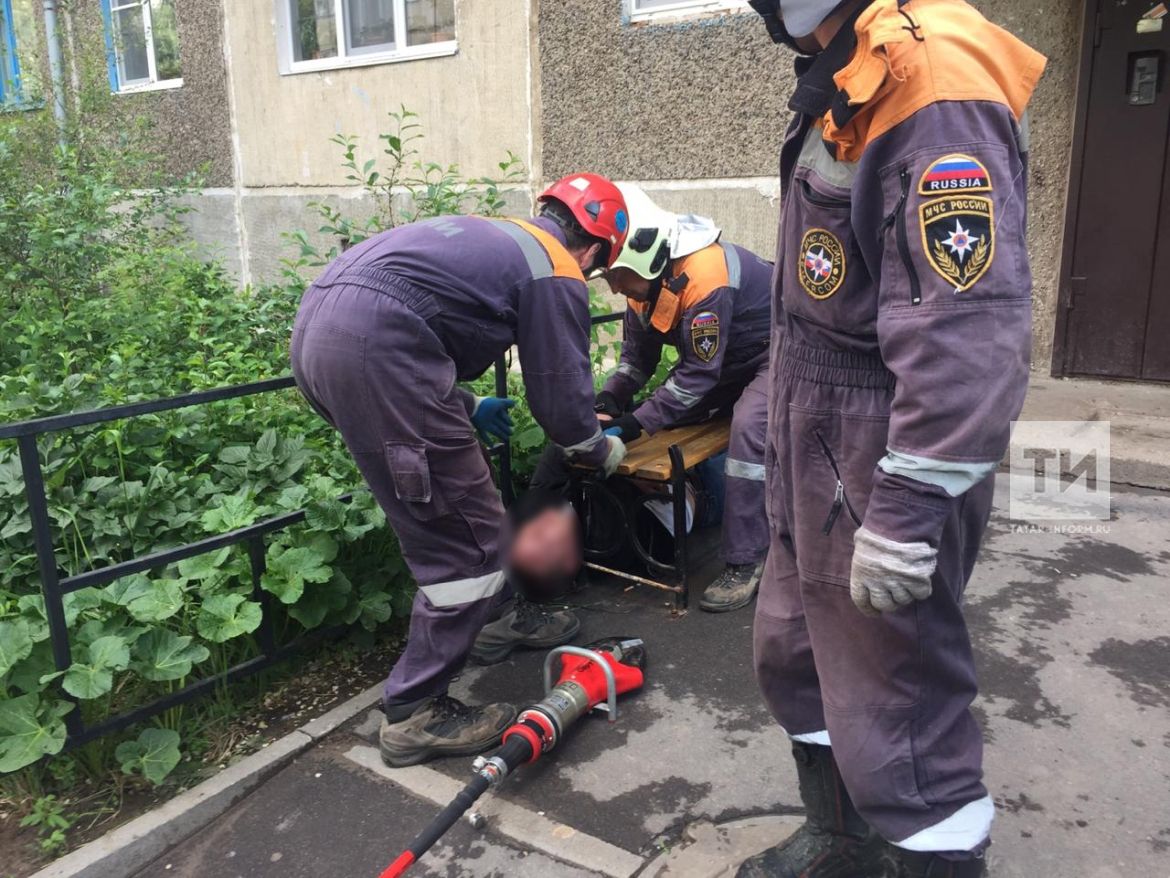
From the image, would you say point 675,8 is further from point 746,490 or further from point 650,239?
point 746,490

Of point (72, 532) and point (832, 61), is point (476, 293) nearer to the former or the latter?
point (832, 61)

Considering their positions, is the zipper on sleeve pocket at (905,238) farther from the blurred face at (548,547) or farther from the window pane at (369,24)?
the window pane at (369,24)

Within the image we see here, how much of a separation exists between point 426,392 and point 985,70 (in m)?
1.62

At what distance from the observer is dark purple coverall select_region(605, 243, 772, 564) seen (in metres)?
3.77

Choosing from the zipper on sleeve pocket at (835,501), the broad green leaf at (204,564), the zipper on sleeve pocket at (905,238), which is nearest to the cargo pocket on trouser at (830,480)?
the zipper on sleeve pocket at (835,501)

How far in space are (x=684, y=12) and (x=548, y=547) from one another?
447 centimetres

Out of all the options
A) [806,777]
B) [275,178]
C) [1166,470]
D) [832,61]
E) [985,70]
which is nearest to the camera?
[985,70]

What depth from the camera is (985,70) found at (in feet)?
5.22

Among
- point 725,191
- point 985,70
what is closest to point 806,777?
point 985,70

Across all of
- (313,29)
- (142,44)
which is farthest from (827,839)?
(142,44)

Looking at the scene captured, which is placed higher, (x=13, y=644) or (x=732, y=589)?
(x=13, y=644)

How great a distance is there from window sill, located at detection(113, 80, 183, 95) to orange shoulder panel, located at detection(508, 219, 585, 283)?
8.50 m

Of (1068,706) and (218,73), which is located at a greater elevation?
(218,73)

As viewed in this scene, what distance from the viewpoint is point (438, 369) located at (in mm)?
2686
